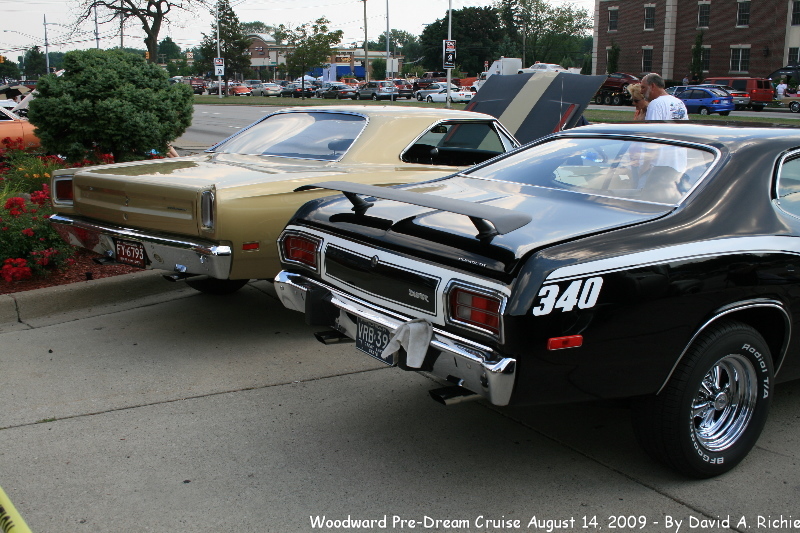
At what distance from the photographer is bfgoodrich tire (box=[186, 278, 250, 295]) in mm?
6473

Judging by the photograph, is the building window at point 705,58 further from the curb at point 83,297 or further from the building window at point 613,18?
the curb at point 83,297

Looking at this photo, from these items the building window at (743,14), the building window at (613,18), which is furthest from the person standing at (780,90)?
the building window at (613,18)

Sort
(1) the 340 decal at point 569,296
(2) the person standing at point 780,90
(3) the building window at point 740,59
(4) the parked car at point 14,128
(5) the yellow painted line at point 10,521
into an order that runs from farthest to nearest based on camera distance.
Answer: (3) the building window at point 740,59
(2) the person standing at point 780,90
(4) the parked car at point 14,128
(1) the 340 decal at point 569,296
(5) the yellow painted line at point 10,521

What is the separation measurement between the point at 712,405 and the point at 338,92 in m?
58.2

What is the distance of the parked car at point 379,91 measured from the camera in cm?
5557

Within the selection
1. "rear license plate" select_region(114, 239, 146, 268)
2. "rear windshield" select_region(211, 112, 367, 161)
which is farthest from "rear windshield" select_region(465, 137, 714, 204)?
"rear license plate" select_region(114, 239, 146, 268)

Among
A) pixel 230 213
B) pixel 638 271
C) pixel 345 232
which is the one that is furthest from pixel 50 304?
pixel 638 271

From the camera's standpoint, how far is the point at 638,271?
10.1 ft

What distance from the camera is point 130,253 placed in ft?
17.6

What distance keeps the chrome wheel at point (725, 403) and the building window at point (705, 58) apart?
183ft

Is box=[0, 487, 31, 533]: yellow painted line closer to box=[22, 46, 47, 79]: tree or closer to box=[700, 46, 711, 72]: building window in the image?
box=[700, 46, 711, 72]: building window

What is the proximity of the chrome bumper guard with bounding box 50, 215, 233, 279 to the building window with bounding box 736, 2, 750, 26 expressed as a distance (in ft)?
179

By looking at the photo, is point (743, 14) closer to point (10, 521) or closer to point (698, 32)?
point (698, 32)

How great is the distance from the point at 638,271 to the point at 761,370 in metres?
0.97
